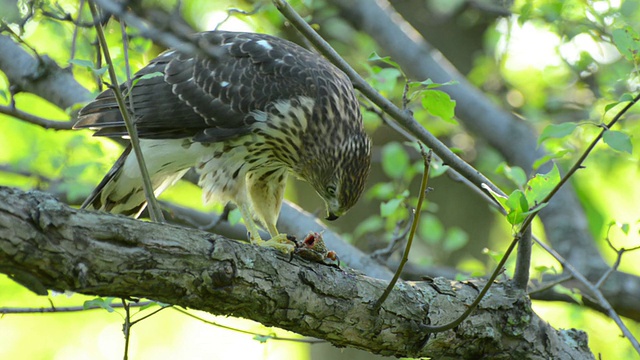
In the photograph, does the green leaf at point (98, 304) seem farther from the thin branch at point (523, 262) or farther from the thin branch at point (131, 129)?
the thin branch at point (523, 262)

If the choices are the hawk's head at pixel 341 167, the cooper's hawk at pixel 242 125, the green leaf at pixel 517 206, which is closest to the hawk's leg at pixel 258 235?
the cooper's hawk at pixel 242 125

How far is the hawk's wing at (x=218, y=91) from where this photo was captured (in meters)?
4.75

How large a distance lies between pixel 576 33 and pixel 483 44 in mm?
2888

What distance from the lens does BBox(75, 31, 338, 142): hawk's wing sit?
15.6 feet

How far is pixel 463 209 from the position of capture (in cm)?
866

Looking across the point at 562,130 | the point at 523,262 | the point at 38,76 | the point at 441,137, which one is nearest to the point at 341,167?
the point at 523,262

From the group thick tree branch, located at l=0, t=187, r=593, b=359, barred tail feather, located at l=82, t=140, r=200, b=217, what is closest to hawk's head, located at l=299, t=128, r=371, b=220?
barred tail feather, located at l=82, t=140, r=200, b=217

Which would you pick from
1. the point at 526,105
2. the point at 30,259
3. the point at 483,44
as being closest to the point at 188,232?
the point at 30,259

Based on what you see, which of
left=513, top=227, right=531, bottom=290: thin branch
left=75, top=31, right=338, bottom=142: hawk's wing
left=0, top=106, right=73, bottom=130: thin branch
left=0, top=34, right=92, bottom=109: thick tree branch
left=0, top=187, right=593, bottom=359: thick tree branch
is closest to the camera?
left=0, top=187, right=593, bottom=359: thick tree branch

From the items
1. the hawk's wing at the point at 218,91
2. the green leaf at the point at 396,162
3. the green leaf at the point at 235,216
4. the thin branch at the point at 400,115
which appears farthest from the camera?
the green leaf at the point at 396,162

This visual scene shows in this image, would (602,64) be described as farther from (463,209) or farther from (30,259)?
(30,259)

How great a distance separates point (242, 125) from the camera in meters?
4.75

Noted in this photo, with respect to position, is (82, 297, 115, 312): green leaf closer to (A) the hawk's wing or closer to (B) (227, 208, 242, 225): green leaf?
(A) the hawk's wing

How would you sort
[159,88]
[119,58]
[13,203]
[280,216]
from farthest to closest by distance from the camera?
[280,216]
[159,88]
[119,58]
[13,203]
